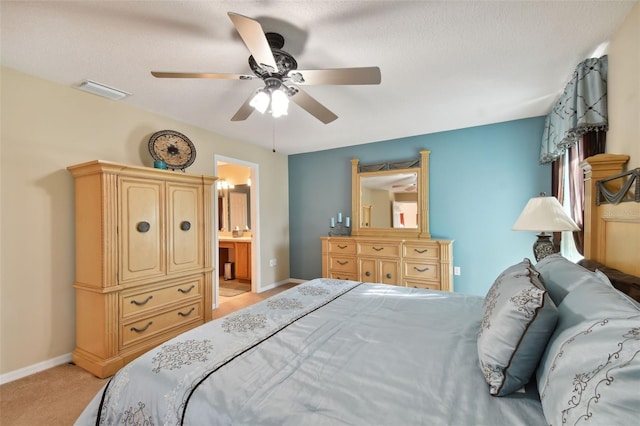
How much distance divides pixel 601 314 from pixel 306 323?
1.16m

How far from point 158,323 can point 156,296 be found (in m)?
0.25

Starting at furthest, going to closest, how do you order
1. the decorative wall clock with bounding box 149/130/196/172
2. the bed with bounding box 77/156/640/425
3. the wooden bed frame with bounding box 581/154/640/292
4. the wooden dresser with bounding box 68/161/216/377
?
the decorative wall clock with bounding box 149/130/196/172, the wooden dresser with bounding box 68/161/216/377, the wooden bed frame with bounding box 581/154/640/292, the bed with bounding box 77/156/640/425

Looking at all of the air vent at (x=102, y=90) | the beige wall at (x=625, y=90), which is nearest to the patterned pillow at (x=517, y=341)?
the beige wall at (x=625, y=90)

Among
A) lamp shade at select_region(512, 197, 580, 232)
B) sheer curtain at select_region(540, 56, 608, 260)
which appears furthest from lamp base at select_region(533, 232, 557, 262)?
lamp shade at select_region(512, 197, 580, 232)

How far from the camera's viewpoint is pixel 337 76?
1.61 meters

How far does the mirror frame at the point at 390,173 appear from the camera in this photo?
376 cm

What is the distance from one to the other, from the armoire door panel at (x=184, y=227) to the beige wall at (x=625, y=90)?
3.34 meters

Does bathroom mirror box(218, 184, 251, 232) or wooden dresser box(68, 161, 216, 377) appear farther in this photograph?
bathroom mirror box(218, 184, 251, 232)

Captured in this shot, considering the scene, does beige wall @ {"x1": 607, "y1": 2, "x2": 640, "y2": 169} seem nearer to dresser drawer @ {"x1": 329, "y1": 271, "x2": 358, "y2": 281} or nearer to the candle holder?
dresser drawer @ {"x1": 329, "y1": 271, "x2": 358, "y2": 281}

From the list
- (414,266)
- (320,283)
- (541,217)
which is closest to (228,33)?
(320,283)

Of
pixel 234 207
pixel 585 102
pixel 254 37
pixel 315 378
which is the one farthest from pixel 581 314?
pixel 234 207

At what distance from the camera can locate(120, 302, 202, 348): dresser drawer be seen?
224 centimetres

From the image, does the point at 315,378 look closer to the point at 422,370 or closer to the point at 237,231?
the point at 422,370

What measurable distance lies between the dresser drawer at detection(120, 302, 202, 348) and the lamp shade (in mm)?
3142
